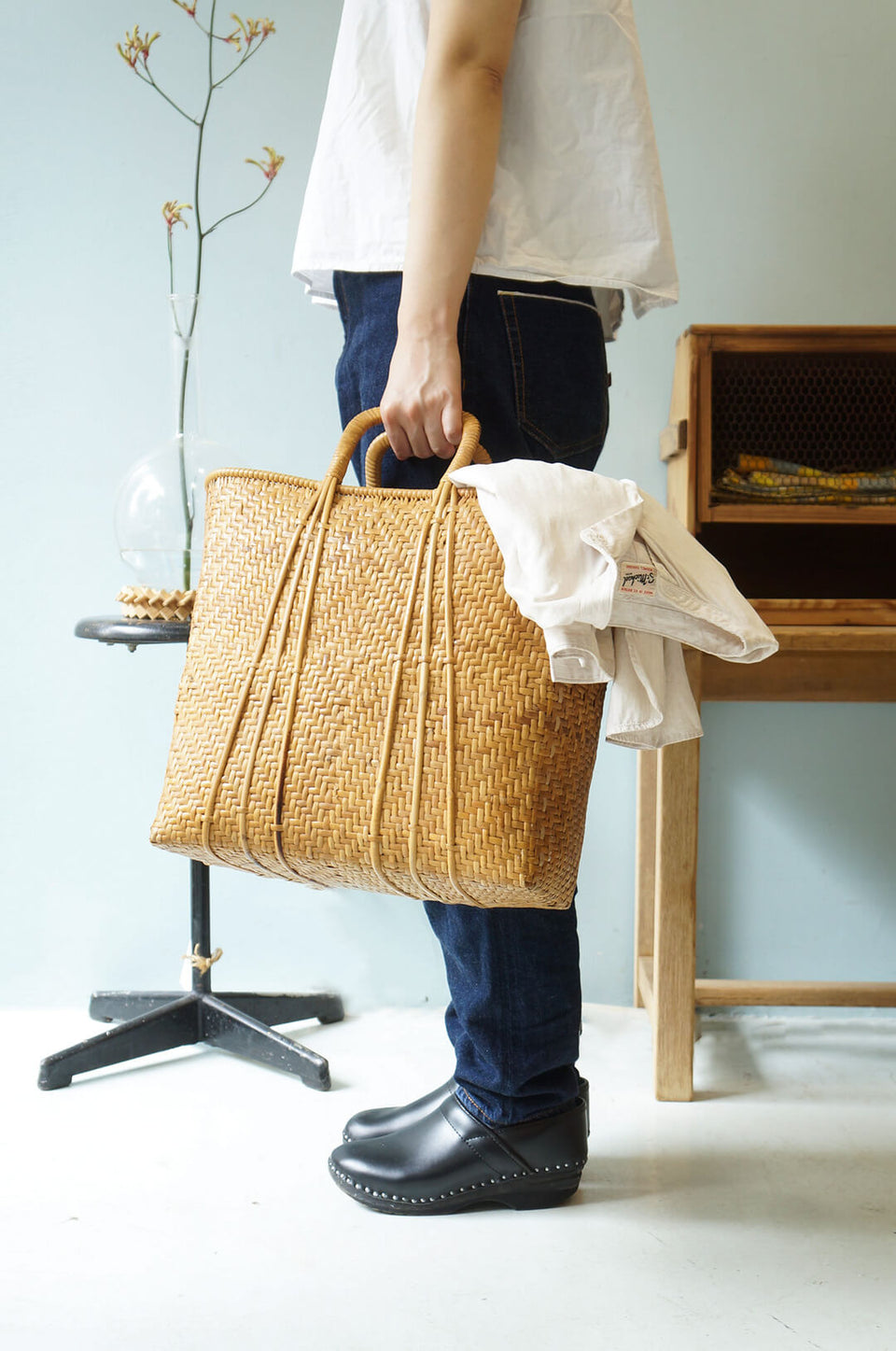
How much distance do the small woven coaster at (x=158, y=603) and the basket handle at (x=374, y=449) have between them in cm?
44

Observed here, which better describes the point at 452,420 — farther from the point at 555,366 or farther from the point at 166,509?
the point at 166,509

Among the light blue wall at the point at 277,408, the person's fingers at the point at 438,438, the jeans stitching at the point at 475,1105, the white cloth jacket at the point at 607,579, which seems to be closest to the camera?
the white cloth jacket at the point at 607,579

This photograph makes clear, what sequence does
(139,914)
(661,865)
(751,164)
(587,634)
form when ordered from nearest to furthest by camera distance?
(587,634) → (661,865) → (751,164) → (139,914)

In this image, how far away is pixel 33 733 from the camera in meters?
1.61

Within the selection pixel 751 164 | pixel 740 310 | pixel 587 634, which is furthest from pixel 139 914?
pixel 751 164

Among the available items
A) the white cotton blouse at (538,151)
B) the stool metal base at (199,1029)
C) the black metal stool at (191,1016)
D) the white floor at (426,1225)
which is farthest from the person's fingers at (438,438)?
the stool metal base at (199,1029)

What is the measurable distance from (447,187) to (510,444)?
20cm

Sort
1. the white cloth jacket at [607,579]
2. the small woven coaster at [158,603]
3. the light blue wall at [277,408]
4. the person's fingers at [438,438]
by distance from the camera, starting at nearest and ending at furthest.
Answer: the white cloth jacket at [607,579]
the person's fingers at [438,438]
the small woven coaster at [158,603]
the light blue wall at [277,408]

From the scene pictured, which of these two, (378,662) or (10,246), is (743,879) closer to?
(378,662)

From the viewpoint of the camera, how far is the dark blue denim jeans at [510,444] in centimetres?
87

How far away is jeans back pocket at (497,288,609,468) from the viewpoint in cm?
88

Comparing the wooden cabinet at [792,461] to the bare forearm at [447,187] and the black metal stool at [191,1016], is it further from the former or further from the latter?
the black metal stool at [191,1016]

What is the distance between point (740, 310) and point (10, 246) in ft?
3.57

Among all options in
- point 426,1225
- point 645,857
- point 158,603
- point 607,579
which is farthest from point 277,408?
point 426,1225
